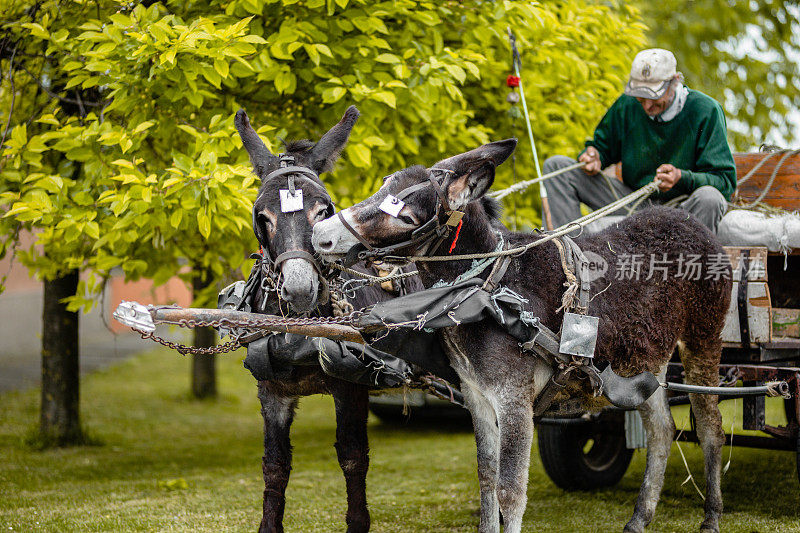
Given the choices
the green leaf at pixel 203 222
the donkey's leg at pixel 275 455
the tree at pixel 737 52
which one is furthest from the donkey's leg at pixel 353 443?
the tree at pixel 737 52

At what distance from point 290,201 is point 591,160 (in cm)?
243

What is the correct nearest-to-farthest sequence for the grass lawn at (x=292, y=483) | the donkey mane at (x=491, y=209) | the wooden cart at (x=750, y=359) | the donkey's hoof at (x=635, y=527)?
the donkey mane at (x=491, y=209), the donkey's hoof at (x=635, y=527), the wooden cart at (x=750, y=359), the grass lawn at (x=292, y=483)

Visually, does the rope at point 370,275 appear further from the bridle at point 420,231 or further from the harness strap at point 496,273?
the harness strap at point 496,273

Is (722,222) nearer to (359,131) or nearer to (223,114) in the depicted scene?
(359,131)

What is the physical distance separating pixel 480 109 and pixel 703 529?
13.2ft

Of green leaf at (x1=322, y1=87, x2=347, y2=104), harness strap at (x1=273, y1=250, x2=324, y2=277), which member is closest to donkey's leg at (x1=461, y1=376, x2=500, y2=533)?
harness strap at (x1=273, y1=250, x2=324, y2=277)

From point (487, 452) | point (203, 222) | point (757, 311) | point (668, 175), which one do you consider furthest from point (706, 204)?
point (203, 222)

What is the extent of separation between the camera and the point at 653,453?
4.73m

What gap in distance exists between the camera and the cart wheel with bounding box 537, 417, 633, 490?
19.5 feet

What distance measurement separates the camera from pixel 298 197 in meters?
3.71

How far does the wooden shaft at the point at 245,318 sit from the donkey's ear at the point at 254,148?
884mm

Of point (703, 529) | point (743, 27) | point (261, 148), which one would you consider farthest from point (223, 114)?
point (743, 27)

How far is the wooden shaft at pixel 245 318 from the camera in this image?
3.27m

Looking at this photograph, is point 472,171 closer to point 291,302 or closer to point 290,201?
point 290,201
